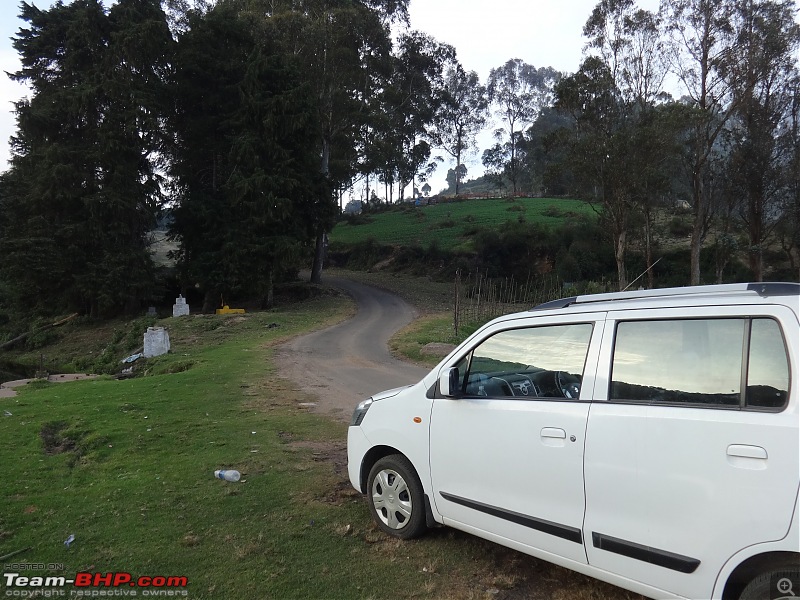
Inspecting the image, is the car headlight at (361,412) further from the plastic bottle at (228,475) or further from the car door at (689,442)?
the car door at (689,442)

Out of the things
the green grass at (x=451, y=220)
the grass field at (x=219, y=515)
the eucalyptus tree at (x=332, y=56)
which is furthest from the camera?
the green grass at (x=451, y=220)

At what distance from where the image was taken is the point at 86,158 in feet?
91.5

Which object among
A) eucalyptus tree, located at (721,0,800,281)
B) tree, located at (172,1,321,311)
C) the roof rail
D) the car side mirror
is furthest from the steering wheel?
eucalyptus tree, located at (721,0,800,281)

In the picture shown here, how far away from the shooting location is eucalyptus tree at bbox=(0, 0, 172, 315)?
27641 millimetres

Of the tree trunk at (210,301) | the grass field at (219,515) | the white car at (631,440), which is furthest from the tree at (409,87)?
the white car at (631,440)

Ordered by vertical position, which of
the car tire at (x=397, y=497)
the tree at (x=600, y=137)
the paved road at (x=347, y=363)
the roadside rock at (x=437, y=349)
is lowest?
the paved road at (x=347, y=363)

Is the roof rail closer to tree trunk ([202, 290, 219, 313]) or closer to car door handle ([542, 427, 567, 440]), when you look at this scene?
car door handle ([542, 427, 567, 440])

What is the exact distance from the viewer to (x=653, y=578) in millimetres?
2857

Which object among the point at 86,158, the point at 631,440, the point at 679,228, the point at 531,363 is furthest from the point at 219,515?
the point at 679,228

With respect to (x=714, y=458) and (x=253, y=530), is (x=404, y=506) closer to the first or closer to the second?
(x=253, y=530)

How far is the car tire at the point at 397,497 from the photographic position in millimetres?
4195

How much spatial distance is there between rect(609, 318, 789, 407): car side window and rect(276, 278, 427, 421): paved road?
19.9 ft

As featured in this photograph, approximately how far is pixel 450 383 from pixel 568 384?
845 millimetres

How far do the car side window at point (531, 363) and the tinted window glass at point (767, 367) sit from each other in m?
0.91
